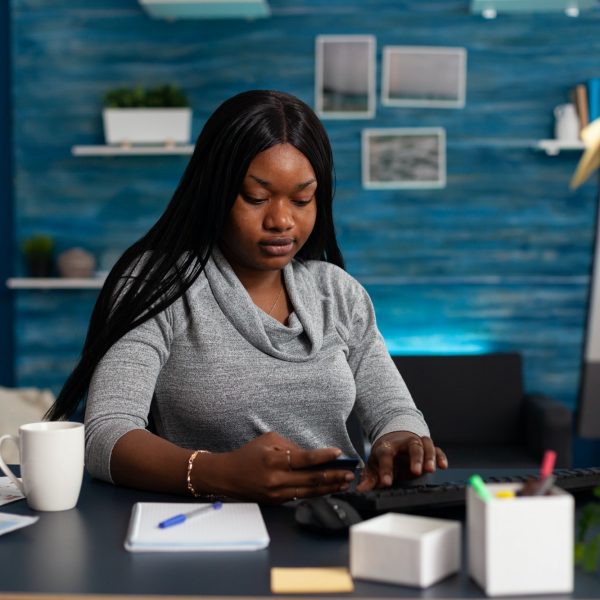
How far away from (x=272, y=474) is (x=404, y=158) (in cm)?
304

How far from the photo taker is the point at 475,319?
4.11m

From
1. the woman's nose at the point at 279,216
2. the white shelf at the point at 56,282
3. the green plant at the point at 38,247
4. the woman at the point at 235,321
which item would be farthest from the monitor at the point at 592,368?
the green plant at the point at 38,247

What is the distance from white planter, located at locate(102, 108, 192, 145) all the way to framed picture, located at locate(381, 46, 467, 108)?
0.90m

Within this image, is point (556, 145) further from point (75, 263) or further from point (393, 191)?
point (75, 263)

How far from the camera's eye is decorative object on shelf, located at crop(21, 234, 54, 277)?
13.3ft

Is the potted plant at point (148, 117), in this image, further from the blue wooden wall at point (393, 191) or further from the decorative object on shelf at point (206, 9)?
the decorative object on shelf at point (206, 9)

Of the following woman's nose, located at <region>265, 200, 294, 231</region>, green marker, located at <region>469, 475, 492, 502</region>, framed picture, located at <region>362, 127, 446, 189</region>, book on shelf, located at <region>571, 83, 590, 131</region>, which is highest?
book on shelf, located at <region>571, 83, 590, 131</region>

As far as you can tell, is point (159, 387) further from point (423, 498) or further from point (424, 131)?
point (424, 131)

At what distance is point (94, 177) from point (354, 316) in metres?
2.60

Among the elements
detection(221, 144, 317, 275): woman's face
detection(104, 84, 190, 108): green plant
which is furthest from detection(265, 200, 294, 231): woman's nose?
detection(104, 84, 190, 108): green plant

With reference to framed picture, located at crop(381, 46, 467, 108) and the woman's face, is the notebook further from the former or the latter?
framed picture, located at crop(381, 46, 467, 108)

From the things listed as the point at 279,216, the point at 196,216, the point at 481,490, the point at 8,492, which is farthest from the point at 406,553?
the point at 196,216

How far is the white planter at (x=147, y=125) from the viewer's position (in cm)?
393

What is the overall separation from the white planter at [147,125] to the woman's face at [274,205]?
240cm
